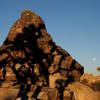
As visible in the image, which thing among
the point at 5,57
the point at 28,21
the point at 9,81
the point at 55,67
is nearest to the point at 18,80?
the point at 9,81

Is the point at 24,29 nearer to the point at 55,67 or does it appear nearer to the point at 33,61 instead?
the point at 33,61

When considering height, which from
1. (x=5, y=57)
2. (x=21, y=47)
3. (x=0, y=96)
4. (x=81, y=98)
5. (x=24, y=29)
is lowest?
(x=81, y=98)

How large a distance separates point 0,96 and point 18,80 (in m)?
5.95

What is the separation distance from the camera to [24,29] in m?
18.4

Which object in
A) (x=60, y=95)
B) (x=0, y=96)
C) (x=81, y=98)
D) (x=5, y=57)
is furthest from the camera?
(x=5, y=57)

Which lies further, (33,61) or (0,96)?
(33,61)

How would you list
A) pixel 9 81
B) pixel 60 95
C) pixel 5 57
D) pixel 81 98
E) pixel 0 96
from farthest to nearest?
pixel 5 57, pixel 9 81, pixel 81 98, pixel 60 95, pixel 0 96

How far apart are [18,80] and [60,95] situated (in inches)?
189

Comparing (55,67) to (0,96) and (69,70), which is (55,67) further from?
(0,96)

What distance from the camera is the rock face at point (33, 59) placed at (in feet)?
50.0

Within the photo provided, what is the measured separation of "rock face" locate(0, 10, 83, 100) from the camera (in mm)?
15234

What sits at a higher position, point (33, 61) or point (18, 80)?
point (33, 61)

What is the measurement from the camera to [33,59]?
17.6 m

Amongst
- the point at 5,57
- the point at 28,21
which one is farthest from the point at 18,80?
the point at 28,21
